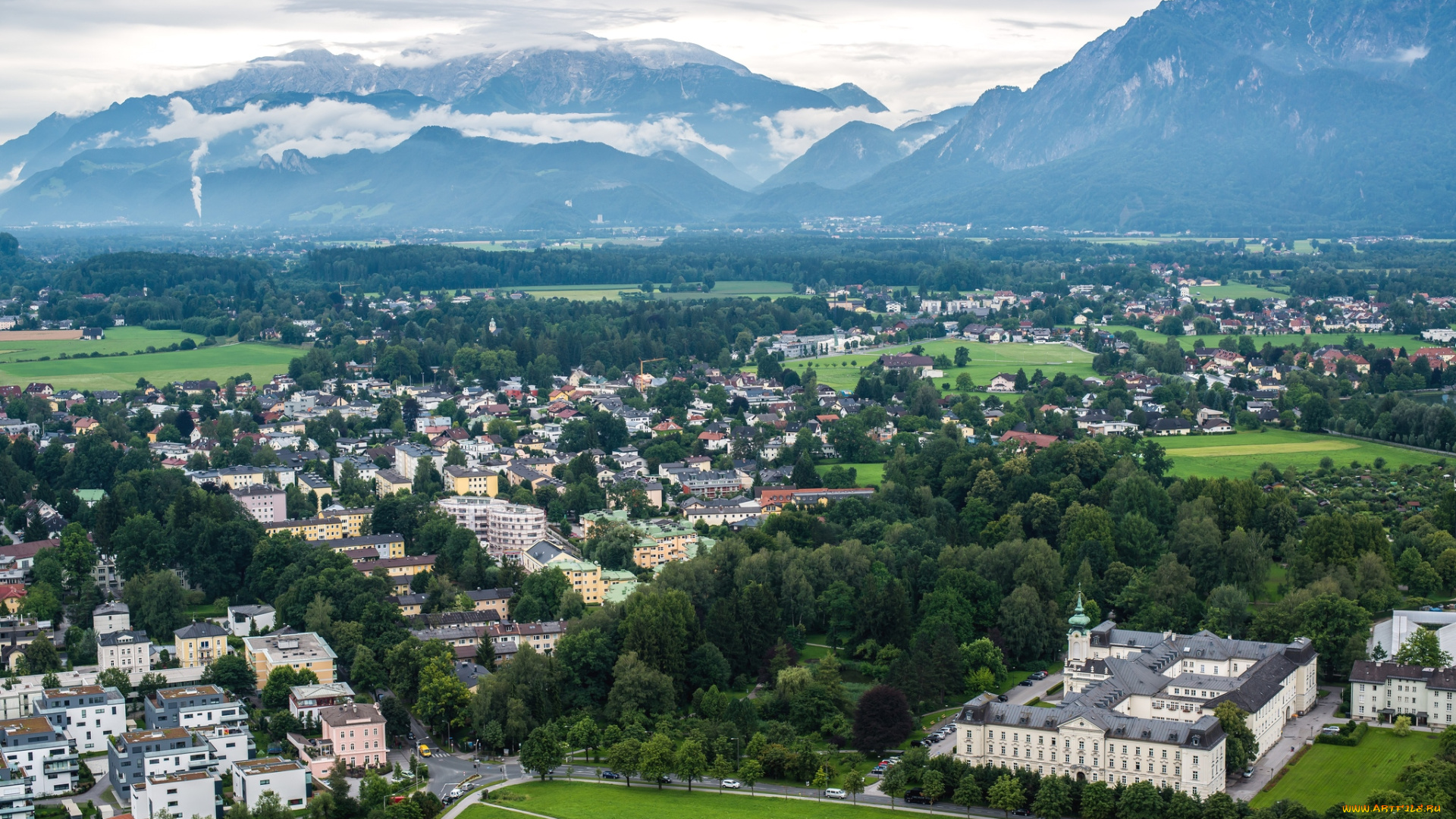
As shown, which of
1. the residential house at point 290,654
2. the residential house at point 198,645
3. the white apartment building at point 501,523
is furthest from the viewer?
the white apartment building at point 501,523

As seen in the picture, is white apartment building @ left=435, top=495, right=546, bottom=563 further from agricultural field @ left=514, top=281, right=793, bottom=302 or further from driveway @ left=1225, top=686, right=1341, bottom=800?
agricultural field @ left=514, top=281, right=793, bottom=302

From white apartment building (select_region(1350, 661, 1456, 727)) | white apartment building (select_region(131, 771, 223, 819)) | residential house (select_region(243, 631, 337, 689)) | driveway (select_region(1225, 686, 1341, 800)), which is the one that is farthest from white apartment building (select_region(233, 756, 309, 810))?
white apartment building (select_region(1350, 661, 1456, 727))

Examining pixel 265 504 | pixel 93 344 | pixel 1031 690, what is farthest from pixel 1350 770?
pixel 93 344

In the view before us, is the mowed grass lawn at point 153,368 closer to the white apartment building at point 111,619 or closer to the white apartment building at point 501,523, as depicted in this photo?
the white apartment building at point 501,523

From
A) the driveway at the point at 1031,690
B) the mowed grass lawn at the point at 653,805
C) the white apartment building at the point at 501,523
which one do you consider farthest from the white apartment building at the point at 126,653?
the driveway at the point at 1031,690

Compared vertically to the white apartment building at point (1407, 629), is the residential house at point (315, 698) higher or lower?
lower
